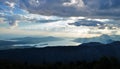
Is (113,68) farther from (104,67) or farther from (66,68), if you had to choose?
(66,68)

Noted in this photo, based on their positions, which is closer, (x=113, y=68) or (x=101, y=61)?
(x=113, y=68)

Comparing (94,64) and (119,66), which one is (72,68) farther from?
(119,66)

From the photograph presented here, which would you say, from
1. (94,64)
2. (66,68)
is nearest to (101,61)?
(94,64)

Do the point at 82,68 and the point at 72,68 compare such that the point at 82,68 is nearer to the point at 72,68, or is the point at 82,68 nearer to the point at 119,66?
the point at 72,68

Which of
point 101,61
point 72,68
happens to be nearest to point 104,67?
point 101,61

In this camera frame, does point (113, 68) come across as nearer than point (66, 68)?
Yes

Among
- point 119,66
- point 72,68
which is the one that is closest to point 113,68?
point 119,66
